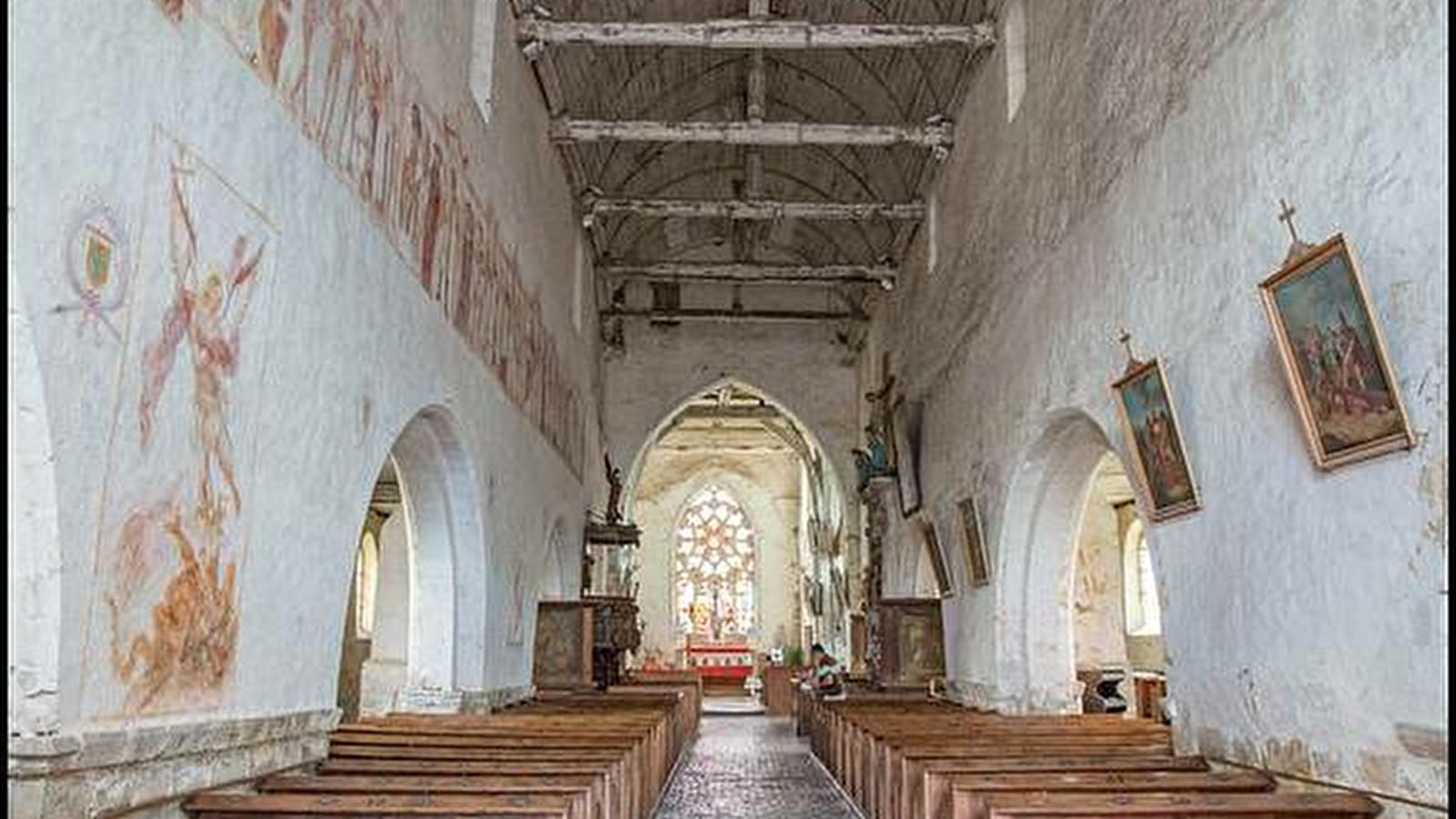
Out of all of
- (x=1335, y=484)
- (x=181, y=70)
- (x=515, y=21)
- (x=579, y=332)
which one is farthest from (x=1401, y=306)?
(x=579, y=332)

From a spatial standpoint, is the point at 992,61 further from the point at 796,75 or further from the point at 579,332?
the point at 579,332

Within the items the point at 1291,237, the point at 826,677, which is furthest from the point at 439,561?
the point at 826,677

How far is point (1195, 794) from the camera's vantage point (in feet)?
17.1

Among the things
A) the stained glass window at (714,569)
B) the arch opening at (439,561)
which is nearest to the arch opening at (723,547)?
the stained glass window at (714,569)

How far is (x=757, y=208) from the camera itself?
16.1 m

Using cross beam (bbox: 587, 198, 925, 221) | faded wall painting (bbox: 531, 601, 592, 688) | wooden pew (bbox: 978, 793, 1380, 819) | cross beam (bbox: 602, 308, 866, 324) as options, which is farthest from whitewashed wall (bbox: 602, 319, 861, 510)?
wooden pew (bbox: 978, 793, 1380, 819)

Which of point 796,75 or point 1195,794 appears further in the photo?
point 796,75

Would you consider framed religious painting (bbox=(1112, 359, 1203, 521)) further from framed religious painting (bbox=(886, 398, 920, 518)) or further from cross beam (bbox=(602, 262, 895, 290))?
cross beam (bbox=(602, 262, 895, 290))

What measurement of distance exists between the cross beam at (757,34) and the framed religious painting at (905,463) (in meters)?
5.34

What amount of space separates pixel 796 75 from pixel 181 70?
1216 cm

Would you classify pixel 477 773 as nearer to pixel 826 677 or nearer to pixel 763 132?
pixel 763 132

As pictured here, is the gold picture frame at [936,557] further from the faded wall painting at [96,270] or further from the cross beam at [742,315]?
the faded wall painting at [96,270]

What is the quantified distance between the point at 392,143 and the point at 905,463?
9.04 meters

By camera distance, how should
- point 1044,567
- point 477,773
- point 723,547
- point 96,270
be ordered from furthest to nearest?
point 723,547 < point 1044,567 < point 477,773 < point 96,270
